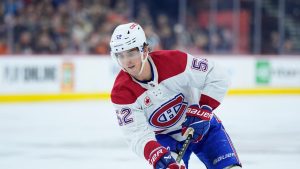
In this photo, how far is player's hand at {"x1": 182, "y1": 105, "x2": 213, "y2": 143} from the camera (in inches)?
131

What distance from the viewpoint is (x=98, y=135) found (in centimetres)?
671

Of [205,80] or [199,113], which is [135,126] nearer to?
[199,113]

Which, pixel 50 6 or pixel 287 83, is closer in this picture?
pixel 50 6

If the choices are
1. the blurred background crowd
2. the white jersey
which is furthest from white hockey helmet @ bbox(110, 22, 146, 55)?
the blurred background crowd

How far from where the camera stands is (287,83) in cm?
1184

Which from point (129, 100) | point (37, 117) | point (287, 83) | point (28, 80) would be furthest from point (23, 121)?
point (287, 83)

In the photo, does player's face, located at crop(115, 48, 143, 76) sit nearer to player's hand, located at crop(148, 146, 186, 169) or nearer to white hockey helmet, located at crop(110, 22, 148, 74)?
white hockey helmet, located at crop(110, 22, 148, 74)

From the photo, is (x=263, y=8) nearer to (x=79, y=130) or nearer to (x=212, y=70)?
(x=79, y=130)

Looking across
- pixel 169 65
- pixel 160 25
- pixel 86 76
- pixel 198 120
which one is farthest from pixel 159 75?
pixel 160 25

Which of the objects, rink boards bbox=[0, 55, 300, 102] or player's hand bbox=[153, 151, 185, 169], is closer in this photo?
player's hand bbox=[153, 151, 185, 169]

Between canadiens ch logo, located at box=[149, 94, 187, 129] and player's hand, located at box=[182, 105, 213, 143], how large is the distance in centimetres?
12

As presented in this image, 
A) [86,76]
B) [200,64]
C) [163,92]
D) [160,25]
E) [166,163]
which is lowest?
[86,76]

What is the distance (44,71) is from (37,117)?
2217 mm

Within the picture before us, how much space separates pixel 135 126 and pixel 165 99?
24cm
